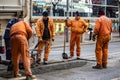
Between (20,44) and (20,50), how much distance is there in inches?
6.5

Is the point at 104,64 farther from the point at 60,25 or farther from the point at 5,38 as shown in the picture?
the point at 60,25

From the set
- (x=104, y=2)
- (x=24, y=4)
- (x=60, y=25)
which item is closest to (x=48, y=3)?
(x=60, y=25)

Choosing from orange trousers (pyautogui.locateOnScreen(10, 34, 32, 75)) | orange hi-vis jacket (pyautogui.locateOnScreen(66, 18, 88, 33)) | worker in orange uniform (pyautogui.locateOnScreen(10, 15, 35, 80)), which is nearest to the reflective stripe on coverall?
worker in orange uniform (pyautogui.locateOnScreen(10, 15, 35, 80))

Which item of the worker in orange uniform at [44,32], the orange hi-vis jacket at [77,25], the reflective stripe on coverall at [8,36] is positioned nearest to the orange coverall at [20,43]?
the reflective stripe on coverall at [8,36]

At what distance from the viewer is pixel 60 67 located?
11.6 meters

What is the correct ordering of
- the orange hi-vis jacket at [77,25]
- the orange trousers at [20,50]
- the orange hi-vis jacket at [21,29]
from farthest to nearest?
the orange hi-vis jacket at [77,25], the orange hi-vis jacket at [21,29], the orange trousers at [20,50]

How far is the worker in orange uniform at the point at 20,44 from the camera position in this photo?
30.5ft

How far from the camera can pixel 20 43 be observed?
30.5 ft

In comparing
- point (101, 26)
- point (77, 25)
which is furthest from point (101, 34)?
point (77, 25)

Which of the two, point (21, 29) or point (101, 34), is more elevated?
point (21, 29)

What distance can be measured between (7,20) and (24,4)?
1.89 feet

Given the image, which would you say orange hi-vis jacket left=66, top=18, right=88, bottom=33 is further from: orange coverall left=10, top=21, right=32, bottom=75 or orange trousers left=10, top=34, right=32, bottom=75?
orange trousers left=10, top=34, right=32, bottom=75

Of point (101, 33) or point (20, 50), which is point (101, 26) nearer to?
point (101, 33)

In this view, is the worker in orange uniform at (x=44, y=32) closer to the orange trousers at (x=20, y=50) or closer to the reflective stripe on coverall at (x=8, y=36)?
the reflective stripe on coverall at (x=8, y=36)
